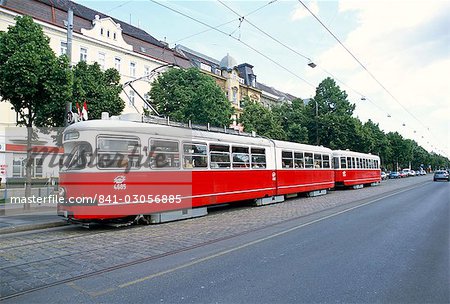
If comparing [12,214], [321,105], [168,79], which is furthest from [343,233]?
[321,105]

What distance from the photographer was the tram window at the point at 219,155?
1291 cm

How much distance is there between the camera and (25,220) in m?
11.2

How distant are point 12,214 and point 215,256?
10115 mm

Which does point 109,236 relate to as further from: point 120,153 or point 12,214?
point 12,214

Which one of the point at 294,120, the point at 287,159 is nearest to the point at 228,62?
the point at 294,120

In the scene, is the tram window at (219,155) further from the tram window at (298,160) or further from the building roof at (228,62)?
the building roof at (228,62)

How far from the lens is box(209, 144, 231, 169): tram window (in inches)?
508

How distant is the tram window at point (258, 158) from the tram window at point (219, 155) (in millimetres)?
1902

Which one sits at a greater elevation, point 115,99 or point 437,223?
point 115,99

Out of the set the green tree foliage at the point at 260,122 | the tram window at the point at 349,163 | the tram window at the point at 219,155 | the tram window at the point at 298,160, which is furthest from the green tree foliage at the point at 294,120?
the tram window at the point at 219,155

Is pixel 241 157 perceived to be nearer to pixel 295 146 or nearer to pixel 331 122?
pixel 295 146

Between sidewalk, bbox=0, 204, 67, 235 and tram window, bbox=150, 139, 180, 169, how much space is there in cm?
364

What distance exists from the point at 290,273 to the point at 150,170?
622 cm

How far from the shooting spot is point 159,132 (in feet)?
35.6
